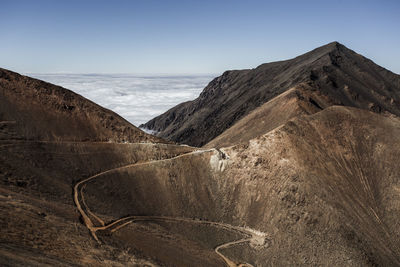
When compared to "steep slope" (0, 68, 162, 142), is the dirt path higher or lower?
lower

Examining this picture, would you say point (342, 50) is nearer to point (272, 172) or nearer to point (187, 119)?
point (187, 119)

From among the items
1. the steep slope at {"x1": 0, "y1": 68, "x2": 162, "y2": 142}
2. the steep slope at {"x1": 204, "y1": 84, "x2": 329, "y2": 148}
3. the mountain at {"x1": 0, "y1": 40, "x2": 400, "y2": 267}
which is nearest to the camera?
the mountain at {"x1": 0, "y1": 40, "x2": 400, "y2": 267}

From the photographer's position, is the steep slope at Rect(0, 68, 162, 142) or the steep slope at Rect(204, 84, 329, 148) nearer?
the steep slope at Rect(0, 68, 162, 142)

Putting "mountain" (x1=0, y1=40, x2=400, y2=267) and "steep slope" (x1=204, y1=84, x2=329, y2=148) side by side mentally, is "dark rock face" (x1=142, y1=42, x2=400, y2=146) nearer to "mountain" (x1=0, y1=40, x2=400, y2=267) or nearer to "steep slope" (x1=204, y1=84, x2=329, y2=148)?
"steep slope" (x1=204, y1=84, x2=329, y2=148)

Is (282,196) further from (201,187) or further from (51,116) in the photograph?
(51,116)

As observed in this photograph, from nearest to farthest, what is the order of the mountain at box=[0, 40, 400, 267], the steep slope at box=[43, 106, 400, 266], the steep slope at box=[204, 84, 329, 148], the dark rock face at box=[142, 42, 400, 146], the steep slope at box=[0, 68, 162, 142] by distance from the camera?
1. the mountain at box=[0, 40, 400, 267]
2. the steep slope at box=[43, 106, 400, 266]
3. the steep slope at box=[0, 68, 162, 142]
4. the steep slope at box=[204, 84, 329, 148]
5. the dark rock face at box=[142, 42, 400, 146]

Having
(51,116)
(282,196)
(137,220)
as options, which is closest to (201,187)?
(282,196)

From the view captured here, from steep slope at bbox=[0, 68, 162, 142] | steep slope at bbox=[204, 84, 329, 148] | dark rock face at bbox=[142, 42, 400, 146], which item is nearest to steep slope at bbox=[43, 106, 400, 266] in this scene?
steep slope at bbox=[0, 68, 162, 142]

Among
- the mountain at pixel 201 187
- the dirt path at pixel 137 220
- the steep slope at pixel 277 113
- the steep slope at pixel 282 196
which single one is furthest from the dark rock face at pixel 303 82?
the dirt path at pixel 137 220
